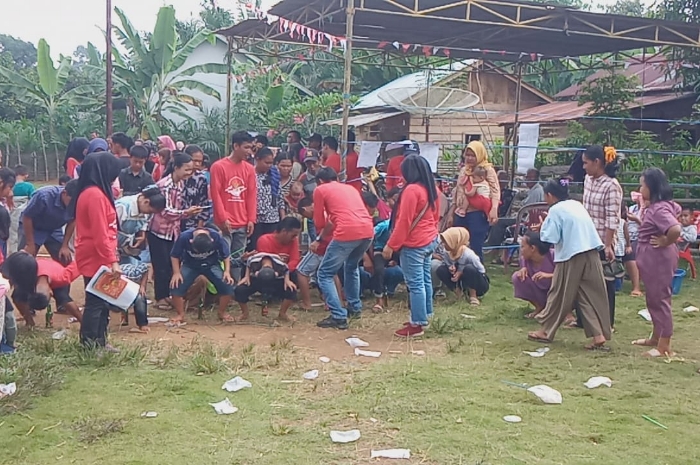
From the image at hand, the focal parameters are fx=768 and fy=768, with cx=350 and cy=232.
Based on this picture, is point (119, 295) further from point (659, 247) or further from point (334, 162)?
point (334, 162)

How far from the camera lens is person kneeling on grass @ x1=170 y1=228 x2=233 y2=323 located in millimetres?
6973

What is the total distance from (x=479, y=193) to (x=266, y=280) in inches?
112

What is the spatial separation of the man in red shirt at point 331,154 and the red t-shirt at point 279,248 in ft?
7.63

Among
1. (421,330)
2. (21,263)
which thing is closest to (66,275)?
(21,263)

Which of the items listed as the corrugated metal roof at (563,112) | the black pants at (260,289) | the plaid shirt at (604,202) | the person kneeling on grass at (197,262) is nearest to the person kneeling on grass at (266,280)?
the black pants at (260,289)

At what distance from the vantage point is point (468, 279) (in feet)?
27.6

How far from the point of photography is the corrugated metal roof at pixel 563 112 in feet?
49.2

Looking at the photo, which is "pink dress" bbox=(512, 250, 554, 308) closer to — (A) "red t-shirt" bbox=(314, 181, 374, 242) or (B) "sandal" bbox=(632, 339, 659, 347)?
(B) "sandal" bbox=(632, 339, 659, 347)

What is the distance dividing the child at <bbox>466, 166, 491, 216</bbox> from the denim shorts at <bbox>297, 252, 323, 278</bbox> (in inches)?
83.7

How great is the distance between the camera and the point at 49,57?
22.1 meters

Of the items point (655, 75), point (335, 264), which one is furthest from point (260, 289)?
point (655, 75)

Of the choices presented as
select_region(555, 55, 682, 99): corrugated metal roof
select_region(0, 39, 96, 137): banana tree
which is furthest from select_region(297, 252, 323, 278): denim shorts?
select_region(0, 39, 96, 137): banana tree

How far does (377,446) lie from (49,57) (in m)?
20.8

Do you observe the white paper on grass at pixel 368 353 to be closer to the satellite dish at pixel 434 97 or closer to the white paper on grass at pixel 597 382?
the white paper on grass at pixel 597 382
